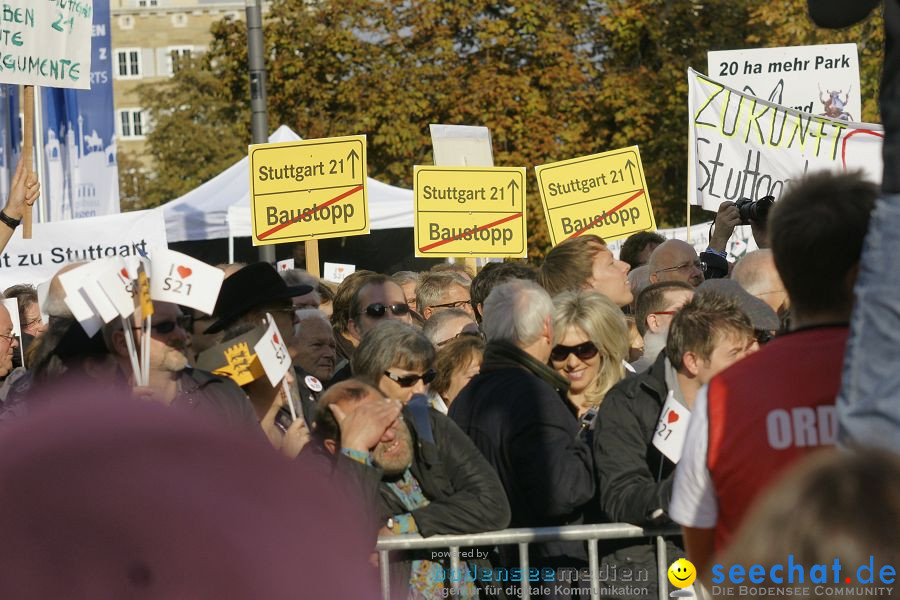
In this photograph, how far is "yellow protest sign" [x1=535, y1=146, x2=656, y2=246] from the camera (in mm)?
10461

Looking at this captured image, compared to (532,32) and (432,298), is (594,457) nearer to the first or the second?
(432,298)

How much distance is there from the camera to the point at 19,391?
481cm

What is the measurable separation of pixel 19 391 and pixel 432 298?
295 centimetres

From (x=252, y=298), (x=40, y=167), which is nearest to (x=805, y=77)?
(x=40, y=167)

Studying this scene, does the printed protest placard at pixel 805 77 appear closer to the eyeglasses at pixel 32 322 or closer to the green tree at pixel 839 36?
the eyeglasses at pixel 32 322

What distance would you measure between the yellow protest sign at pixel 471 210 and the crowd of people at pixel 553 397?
4.69 meters

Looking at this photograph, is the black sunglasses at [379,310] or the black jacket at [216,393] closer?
the black jacket at [216,393]

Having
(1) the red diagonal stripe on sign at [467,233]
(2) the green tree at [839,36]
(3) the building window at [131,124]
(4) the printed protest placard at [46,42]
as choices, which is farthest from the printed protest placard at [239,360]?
(3) the building window at [131,124]

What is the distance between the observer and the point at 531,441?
4.16m

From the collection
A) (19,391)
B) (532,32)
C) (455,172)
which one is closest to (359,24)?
(532,32)

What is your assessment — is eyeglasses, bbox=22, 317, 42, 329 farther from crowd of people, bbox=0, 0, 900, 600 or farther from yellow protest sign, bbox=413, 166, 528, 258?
yellow protest sign, bbox=413, 166, 528, 258

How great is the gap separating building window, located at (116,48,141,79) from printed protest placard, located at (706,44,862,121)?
238ft

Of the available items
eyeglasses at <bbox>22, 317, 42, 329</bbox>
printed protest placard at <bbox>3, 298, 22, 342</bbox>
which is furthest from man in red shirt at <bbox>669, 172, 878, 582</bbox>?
eyeglasses at <bbox>22, 317, 42, 329</bbox>

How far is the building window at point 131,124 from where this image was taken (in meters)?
80.5
